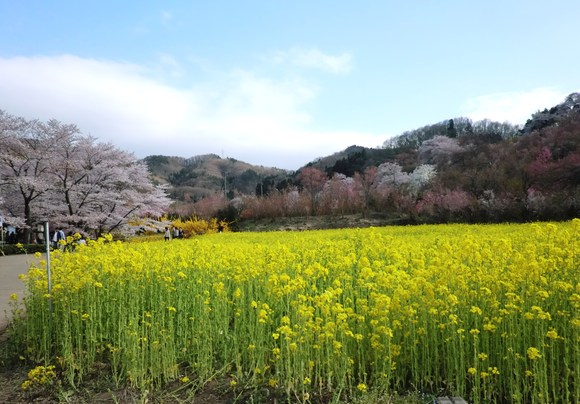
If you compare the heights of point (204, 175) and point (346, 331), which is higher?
point (204, 175)

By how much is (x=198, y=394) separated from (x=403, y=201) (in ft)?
78.0

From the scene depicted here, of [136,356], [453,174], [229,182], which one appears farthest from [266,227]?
[229,182]

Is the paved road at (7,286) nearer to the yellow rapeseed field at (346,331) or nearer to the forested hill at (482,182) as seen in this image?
the yellow rapeseed field at (346,331)

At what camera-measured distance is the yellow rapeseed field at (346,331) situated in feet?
11.7

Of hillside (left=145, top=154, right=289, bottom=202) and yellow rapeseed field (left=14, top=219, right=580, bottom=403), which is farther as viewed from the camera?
hillside (left=145, top=154, right=289, bottom=202)

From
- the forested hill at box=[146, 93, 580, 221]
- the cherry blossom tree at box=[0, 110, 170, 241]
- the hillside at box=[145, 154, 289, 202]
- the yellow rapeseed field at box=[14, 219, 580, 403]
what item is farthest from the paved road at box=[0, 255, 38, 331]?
the hillside at box=[145, 154, 289, 202]

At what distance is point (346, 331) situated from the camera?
3.52 m

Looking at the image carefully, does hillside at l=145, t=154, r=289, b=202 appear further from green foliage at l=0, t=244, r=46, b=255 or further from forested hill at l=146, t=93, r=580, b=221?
green foliage at l=0, t=244, r=46, b=255

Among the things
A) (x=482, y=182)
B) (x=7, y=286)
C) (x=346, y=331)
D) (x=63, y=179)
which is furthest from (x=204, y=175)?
(x=346, y=331)

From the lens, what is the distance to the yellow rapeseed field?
3572mm

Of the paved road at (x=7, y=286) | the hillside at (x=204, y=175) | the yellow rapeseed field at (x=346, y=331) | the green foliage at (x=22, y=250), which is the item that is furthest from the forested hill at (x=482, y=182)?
the hillside at (x=204, y=175)

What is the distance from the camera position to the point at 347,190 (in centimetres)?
3181

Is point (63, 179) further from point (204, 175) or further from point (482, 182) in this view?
point (204, 175)

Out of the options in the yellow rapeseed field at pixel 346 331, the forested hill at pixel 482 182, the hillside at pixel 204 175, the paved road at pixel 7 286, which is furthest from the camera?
the hillside at pixel 204 175
